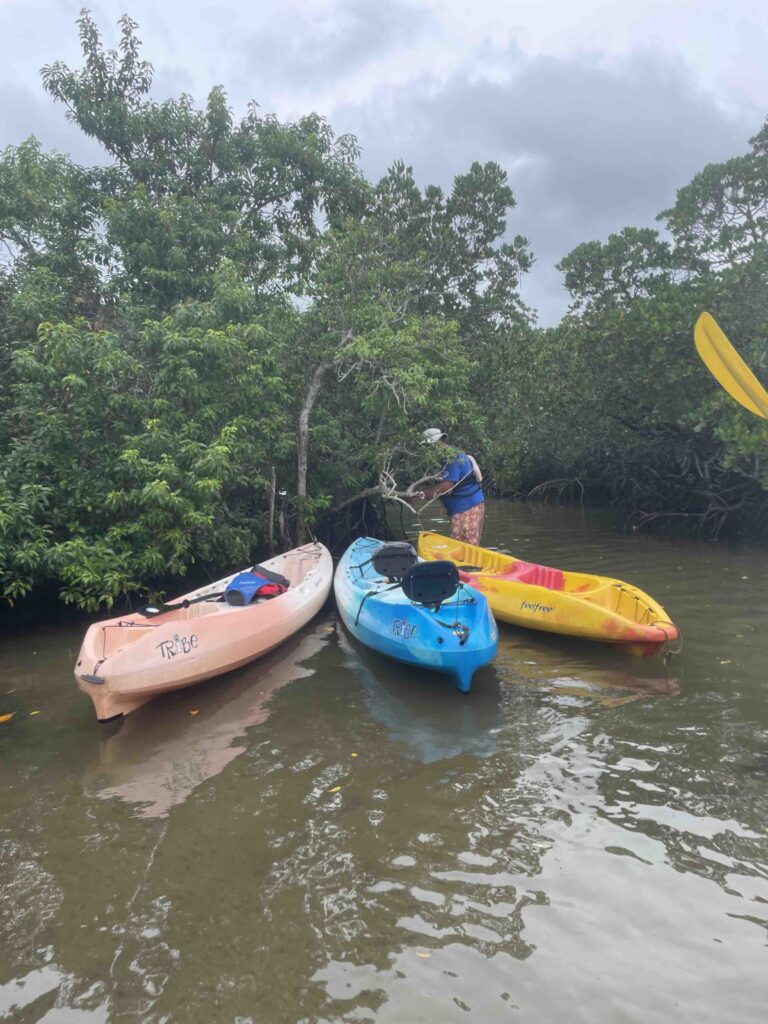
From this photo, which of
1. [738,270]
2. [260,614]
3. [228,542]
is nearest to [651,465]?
[738,270]

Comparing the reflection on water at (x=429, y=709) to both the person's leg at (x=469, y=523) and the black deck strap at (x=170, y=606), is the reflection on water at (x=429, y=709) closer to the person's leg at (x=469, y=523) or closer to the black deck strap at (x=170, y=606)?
the black deck strap at (x=170, y=606)

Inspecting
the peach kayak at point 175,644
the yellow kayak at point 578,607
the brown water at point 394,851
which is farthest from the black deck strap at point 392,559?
the brown water at point 394,851

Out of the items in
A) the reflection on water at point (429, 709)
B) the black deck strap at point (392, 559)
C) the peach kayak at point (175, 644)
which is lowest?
the reflection on water at point (429, 709)

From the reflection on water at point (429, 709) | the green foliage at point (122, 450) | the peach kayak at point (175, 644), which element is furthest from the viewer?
the green foliage at point (122, 450)

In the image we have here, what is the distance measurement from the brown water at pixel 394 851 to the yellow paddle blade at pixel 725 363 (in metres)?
2.40

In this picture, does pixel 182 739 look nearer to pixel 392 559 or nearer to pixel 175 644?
pixel 175 644

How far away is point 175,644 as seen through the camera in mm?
5375

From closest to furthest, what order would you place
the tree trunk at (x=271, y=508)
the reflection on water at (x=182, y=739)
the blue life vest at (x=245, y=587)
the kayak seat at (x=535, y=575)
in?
the reflection on water at (x=182, y=739) → the blue life vest at (x=245, y=587) → the kayak seat at (x=535, y=575) → the tree trunk at (x=271, y=508)

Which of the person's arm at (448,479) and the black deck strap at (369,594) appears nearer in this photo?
the black deck strap at (369,594)

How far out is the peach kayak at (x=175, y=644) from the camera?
491cm

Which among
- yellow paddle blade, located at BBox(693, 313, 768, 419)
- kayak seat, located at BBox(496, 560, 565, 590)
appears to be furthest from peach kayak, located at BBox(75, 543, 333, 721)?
yellow paddle blade, located at BBox(693, 313, 768, 419)

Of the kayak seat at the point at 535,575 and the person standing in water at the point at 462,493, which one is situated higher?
the person standing in water at the point at 462,493

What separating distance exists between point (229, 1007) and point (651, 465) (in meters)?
15.3

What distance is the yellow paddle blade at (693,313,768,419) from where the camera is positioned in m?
5.23
